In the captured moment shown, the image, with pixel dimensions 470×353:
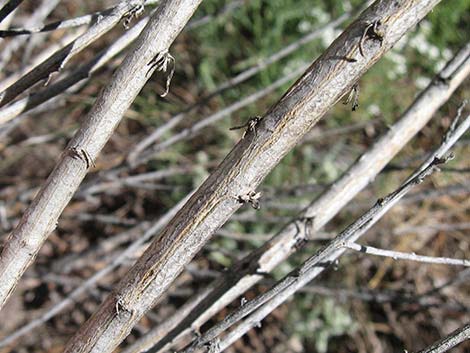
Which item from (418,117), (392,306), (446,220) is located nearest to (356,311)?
(392,306)

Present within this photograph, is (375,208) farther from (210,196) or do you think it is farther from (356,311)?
(356,311)

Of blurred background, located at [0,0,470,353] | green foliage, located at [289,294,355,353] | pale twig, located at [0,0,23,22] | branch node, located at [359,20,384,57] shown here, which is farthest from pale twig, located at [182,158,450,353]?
green foliage, located at [289,294,355,353]

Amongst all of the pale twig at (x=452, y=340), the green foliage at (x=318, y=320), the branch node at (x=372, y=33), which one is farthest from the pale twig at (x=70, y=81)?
the green foliage at (x=318, y=320)

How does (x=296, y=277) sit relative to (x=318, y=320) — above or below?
below

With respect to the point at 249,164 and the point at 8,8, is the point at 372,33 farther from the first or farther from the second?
the point at 8,8

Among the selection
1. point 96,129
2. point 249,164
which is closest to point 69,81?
point 96,129

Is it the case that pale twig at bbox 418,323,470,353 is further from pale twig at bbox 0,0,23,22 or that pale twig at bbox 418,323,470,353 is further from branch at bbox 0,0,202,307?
pale twig at bbox 0,0,23,22

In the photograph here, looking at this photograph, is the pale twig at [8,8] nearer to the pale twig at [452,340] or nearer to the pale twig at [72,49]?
the pale twig at [72,49]
